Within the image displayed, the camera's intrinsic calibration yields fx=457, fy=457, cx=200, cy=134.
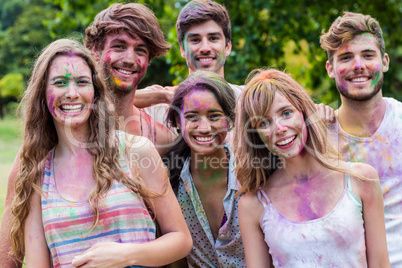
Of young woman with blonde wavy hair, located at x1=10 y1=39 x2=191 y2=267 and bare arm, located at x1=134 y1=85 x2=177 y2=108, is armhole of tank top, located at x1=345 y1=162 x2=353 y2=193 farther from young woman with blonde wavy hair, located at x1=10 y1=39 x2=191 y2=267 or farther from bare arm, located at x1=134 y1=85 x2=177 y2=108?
bare arm, located at x1=134 y1=85 x2=177 y2=108

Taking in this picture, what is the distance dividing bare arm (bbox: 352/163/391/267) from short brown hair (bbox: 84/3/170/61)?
5.73 feet

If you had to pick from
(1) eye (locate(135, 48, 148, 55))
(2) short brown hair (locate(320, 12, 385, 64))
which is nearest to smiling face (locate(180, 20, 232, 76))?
(1) eye (locate(135, 48, 148, 55))

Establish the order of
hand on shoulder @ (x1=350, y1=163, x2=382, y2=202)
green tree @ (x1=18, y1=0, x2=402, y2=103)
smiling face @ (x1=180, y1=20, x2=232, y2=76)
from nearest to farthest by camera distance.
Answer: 1. hand on shoulder @ (x1=350, y1=163, x2=382, y2=202)
2. smiling face @ (x1=180, y1=20, x2=232, y2=76)
3. green tree @ (x1=18, y1=0, x2=402, y2=103)

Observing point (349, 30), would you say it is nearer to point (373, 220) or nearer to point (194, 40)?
point (194, 40)

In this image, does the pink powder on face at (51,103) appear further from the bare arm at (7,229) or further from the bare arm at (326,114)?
the bare arm at (326,114)

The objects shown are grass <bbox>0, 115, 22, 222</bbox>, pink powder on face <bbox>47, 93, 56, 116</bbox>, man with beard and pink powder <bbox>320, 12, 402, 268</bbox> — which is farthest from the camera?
man with beard and pink powder <bbox>320, 12, 402, 268</bbox>

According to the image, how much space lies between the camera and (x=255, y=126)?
8.07 feet

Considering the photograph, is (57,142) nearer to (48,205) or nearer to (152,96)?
(48,205)

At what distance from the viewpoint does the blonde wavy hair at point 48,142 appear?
2381 mm

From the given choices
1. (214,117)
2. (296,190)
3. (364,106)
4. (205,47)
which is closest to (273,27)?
(205,47)

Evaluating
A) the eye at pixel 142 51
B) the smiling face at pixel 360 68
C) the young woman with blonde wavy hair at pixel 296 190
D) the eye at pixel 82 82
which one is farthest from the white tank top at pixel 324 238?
the eye at pixel 142 51

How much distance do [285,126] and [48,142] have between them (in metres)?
1.31

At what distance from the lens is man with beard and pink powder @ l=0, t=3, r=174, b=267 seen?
3.21 meters

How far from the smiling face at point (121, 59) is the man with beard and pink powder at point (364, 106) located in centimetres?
135
